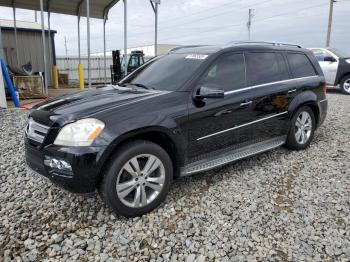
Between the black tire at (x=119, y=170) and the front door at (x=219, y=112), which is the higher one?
the front door at (x=219, y=112)

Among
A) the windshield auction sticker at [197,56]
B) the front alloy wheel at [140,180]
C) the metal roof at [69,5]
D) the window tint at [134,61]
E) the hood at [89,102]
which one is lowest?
the front alloy wheel at [140,180]

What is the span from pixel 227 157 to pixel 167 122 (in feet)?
3.61

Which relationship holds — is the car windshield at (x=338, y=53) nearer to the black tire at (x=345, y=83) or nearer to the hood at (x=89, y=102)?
the black tire at (x=345, y=83)

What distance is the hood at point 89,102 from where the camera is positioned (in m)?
3.04

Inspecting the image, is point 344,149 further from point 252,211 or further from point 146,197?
point 146,197

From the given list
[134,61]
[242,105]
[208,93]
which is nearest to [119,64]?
[134,61]

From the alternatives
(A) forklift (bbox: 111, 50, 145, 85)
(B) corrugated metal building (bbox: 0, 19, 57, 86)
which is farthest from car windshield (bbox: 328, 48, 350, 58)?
(B) corrugated metal building (bbox: 0, 19, 57, 86)

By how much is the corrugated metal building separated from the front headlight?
46.9 ft

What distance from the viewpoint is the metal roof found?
13.6 m

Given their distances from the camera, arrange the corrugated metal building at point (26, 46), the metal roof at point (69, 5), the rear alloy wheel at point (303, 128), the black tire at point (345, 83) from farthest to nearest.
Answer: the corrugated metal building at point (26, 46) → the metal roof at point (69, 5) → the black tire at point (345, 83) → the rear alloy wheel at point (303, 128)

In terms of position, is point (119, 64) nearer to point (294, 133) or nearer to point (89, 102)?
point (294, 133)

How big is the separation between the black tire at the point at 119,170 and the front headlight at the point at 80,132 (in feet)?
0.95

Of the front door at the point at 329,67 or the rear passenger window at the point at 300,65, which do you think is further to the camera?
the front door at the point at 329,67

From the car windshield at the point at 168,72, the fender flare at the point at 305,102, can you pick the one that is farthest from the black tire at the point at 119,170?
the fender flare at the point at 305,102
